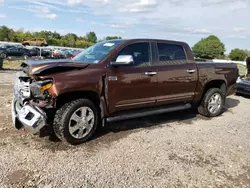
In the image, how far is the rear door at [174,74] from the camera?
524cm

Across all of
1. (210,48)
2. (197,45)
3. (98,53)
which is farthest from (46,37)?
(98,53)

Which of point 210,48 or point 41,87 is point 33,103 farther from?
point 210,48

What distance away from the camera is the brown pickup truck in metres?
4.00

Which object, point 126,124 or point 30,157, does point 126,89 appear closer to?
point 126,124

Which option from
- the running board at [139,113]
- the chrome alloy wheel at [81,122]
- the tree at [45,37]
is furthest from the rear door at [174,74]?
the tree at [45,37]

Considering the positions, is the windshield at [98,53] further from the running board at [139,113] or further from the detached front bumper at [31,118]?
the detached front bumper at [31,118]

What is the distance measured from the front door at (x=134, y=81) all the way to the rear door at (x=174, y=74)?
22 cm

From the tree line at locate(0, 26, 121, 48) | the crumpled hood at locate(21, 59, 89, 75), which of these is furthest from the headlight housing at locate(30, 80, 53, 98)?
the tree line at locate(0, 26, 121, 48)

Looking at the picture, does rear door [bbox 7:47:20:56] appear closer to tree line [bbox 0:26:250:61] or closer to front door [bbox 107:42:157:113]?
front door [bbox 107:42:157:113]

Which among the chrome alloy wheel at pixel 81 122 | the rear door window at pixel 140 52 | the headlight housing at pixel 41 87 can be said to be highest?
the rear door window at pixel 140 52

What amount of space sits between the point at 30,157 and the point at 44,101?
2.83 ft

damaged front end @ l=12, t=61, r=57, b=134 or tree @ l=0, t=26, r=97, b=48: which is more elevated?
tree @ l=0, t=26, r=97, b=48

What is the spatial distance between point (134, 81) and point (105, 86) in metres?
0.62

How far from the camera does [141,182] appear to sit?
3.27m
